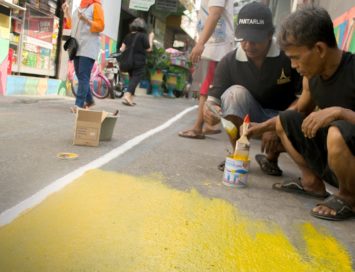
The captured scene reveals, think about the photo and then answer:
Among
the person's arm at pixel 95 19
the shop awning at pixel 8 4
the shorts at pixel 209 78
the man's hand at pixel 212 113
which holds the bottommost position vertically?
the man's hand at pixel 212 113

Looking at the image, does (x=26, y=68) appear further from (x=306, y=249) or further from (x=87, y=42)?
(x=306, y=249)

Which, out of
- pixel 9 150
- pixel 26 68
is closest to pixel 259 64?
pixel 9 150

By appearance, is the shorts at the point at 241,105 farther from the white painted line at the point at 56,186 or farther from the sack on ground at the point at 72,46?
the sack on ground at the point at 72,46

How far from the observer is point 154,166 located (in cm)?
331

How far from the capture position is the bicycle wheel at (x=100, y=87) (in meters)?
10.3

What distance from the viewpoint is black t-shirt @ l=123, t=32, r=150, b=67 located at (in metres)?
9.91

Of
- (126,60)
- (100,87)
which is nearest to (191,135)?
(126,60)

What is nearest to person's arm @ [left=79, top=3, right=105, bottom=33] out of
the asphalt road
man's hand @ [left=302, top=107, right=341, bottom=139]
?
the asphalt road

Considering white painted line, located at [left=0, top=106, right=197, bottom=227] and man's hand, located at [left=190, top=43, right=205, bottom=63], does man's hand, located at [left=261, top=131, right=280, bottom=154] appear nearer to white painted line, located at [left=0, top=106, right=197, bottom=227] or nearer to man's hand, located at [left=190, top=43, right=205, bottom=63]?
white painted line, located at [left=0, top=106, right=197, bottom=227]

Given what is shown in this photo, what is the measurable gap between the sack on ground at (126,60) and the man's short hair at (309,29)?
294 inches

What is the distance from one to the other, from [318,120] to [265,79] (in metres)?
1.15

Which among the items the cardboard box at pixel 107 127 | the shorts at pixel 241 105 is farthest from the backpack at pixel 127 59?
the shorts at pixel 241 105

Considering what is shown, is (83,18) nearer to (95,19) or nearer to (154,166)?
(95,19)

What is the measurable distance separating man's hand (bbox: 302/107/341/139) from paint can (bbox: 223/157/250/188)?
52cm
